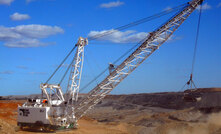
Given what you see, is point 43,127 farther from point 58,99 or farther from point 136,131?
point 136,131

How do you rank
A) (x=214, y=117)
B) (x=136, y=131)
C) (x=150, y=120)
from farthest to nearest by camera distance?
(x=150, y=120) → (x=214, y=117) → (x=136, y=131)

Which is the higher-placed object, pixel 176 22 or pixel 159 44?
pixel 176 22

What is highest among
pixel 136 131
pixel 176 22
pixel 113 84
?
pixel 176 22

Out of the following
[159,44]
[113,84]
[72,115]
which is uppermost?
[159,44]

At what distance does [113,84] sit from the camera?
27.2 m

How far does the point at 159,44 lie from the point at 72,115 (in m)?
10.6

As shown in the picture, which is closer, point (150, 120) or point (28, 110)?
point (28, 110)

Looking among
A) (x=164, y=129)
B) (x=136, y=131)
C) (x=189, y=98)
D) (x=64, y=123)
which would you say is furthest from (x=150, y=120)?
(x=64, y=123)

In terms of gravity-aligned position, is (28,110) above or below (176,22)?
below

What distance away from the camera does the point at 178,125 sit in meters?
27.5

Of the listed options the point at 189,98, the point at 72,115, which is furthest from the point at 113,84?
the point at 189,98

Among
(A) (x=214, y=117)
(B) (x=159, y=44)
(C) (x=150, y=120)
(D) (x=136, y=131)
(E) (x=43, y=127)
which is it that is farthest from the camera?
(C) (x=150, y=120)

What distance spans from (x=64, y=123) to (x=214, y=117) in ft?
56.1

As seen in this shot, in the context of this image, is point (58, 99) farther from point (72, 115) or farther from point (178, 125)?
point (178, 125)
